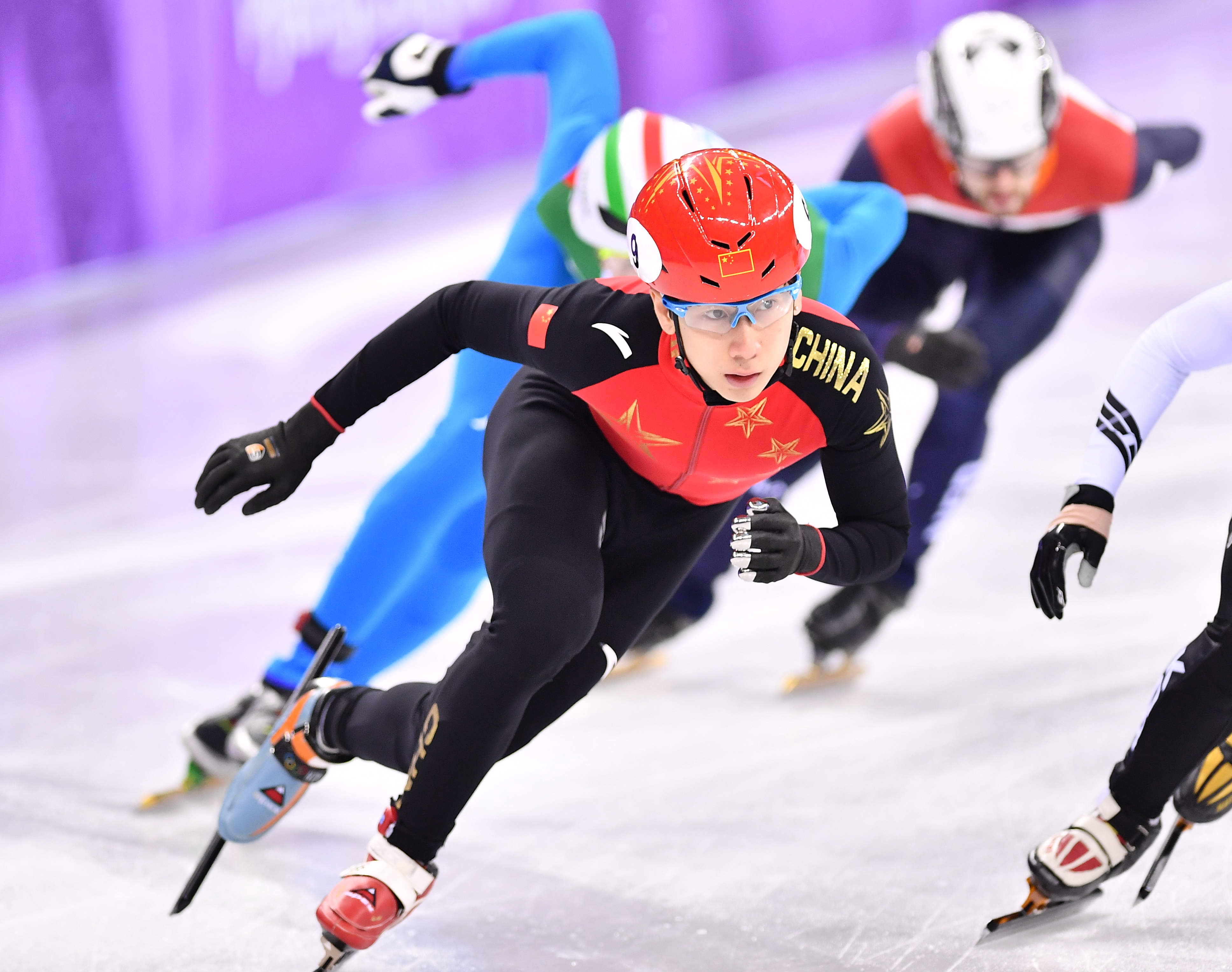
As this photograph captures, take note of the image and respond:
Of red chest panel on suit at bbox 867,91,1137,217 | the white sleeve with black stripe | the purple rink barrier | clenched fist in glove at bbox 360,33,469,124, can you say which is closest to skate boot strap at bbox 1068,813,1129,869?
the white sleeve with black stripe

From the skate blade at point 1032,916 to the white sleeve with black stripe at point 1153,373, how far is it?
79 centimetres

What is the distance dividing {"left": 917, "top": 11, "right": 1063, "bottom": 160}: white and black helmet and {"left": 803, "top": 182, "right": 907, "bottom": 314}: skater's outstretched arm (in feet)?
2.14

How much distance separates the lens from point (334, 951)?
8.33 feet

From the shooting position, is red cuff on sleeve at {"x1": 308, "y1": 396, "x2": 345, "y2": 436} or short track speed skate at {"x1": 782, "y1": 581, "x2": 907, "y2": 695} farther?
short track speed skate at {"x1": 782, "y1": 581, "x2": 907, "y2": 695}

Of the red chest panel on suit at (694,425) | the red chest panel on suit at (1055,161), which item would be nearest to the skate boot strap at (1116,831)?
the red chest panel on suit at (694,425)

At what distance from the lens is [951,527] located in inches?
203

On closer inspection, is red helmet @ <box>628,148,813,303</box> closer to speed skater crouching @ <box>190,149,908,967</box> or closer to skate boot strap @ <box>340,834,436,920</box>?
speed skater crouching @ <box>190,149,908,967</box>

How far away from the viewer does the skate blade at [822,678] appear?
4.31 meters

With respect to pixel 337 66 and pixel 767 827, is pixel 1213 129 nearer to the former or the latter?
pixel 337 66

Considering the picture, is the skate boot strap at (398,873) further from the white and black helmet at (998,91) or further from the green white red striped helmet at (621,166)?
the white and black helmet at (998,91)

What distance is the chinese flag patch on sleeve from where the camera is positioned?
263 centimetres

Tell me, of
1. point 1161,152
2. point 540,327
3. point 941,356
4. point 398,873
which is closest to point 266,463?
point 540,327

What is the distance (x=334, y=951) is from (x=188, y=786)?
50.4 inches

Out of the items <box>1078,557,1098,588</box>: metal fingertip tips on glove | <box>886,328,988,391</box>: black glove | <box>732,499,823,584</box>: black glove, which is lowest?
<box>886,328,988,391</box>: black glove
